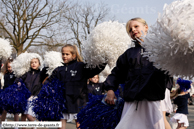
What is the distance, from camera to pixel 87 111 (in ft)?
10.1

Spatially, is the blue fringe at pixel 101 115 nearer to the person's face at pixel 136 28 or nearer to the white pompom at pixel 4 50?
the person's face at pixel 136 28

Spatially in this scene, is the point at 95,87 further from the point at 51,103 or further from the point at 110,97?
the point at 110,97

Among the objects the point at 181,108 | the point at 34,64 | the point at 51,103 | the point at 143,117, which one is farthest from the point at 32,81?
the point at 143,117

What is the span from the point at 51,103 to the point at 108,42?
158 cm

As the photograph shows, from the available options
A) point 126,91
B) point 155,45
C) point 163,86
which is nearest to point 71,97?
point 126,91

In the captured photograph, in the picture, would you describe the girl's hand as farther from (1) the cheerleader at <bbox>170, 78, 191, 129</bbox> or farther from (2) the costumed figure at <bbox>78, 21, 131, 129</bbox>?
(1) the cheerleader at <bbox>170, 78, 191, 129</bbox>

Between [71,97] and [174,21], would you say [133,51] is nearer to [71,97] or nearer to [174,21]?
[174,21]

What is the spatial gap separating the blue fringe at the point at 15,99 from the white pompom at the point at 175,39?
476 cm

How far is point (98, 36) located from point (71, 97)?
1336mm

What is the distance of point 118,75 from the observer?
290 centimetres

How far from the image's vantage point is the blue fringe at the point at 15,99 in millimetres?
5820

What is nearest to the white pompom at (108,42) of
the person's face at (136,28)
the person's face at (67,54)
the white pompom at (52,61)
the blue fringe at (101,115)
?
the person's face at (136,28)

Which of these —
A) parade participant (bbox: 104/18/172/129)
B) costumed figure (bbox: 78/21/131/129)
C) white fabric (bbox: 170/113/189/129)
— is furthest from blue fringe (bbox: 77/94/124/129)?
white fabric (bbox: 170/113/189/129)

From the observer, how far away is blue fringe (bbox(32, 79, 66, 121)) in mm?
4145
